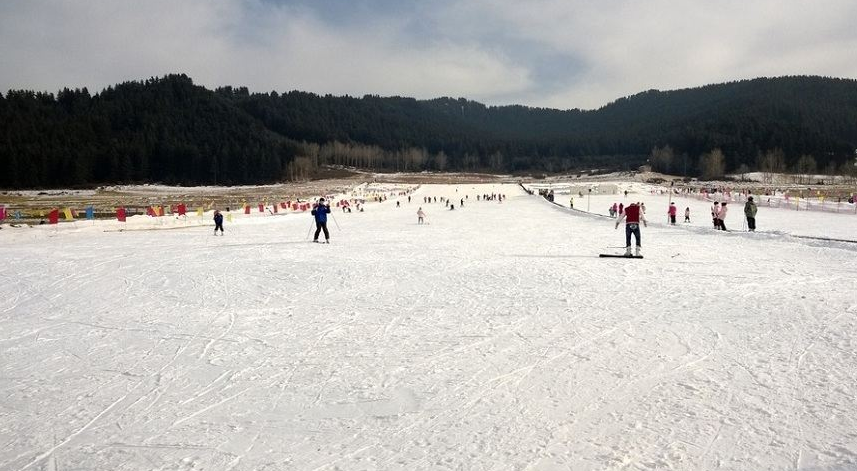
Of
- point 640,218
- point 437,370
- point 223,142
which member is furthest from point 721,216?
point 223,142

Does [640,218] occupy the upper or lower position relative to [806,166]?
lower

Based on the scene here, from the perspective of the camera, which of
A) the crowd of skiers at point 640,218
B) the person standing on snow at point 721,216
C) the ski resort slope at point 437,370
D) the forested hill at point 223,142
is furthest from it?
the forested hill at point 223,142

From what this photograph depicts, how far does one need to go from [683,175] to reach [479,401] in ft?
530

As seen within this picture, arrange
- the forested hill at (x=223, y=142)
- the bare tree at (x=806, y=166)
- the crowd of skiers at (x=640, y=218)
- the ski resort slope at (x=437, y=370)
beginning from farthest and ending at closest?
the bare tree at (x=806, y=166) → the forested hill at (x=223, y=142) → the crowd of skiers at (x=640, y=218) → the ski resort slope at (x=437, y=370)

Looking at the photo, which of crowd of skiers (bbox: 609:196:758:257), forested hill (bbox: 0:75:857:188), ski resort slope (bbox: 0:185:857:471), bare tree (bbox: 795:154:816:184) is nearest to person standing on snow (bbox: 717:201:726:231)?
crowd of skiers (bbox: 609:196:758:257)

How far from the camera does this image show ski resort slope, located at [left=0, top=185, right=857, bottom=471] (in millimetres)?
3818

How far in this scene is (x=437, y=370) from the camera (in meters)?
5.40

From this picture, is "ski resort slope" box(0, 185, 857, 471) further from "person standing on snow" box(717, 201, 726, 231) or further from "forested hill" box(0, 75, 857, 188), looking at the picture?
"forested hill" box(0, 75, 857, 188)

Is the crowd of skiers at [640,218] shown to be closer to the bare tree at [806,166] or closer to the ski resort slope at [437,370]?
the ski resort slope at [437,370]

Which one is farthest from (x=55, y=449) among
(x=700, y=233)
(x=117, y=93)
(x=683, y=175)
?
(x=117, y=93)

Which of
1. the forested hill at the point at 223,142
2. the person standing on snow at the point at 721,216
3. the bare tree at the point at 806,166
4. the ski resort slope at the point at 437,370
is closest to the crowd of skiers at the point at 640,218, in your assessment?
the person standing on snow at the point at 721,216


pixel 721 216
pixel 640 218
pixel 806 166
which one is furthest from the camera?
pixel 806 166

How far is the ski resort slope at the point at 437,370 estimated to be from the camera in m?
3.82

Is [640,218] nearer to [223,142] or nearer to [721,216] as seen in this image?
[721,216]
